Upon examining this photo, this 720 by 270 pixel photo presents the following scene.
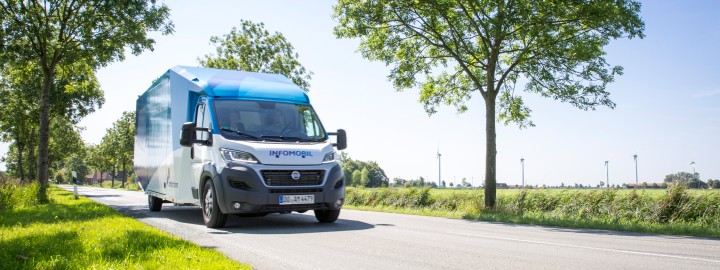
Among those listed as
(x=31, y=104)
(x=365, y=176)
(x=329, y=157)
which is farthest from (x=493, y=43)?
(x=365, y=176)

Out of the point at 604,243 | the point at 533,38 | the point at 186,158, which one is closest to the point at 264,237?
the point at 186,158

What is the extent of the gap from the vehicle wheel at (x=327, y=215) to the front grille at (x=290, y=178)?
114 cm

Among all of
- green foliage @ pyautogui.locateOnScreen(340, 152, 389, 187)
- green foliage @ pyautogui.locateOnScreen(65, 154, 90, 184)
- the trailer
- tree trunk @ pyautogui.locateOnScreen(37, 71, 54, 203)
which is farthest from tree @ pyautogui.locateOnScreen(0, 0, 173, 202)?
green foliage @ pyautogui.locateOnScreen(340, 152, 389, 187)

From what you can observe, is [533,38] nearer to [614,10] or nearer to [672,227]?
[614,10]

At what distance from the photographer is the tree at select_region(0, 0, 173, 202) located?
18078mm

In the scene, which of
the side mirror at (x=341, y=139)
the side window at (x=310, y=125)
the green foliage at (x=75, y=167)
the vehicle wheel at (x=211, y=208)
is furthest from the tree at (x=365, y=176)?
the vehicle wheel at (x=211, y=208)

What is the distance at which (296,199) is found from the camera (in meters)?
9.05

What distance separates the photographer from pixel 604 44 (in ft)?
53.3

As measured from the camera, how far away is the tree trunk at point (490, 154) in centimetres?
1642

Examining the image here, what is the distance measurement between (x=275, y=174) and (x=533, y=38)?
32.1ft

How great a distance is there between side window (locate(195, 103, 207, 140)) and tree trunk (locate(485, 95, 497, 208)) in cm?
975

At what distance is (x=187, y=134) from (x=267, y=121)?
4.72ft

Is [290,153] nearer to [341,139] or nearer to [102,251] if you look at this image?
[341,139]

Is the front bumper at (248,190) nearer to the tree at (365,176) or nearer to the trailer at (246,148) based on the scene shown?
the trailer at (246,148)
